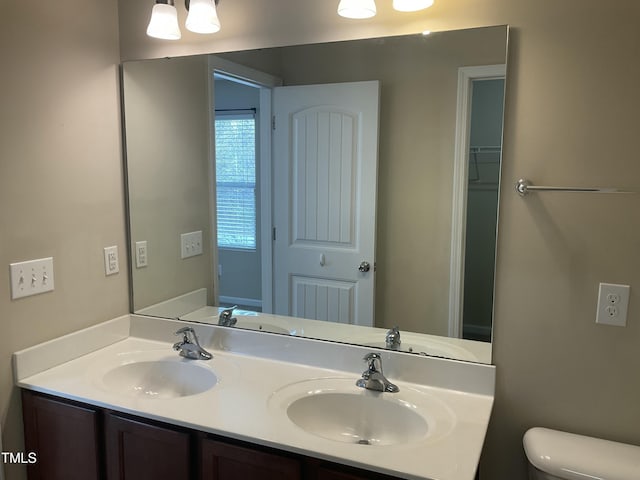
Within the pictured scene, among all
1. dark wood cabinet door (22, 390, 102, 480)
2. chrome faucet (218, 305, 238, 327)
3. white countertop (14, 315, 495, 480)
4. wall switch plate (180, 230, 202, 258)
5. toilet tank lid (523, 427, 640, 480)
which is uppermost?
wall switch plate (180, 230, 202, 258)

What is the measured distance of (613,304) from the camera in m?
1.35

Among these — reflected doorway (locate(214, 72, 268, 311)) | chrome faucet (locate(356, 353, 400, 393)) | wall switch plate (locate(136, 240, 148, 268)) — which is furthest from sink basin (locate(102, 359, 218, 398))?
chrome faucet (locate(356, 353, 400, 393))

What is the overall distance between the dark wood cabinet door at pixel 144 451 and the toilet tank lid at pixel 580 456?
94cm

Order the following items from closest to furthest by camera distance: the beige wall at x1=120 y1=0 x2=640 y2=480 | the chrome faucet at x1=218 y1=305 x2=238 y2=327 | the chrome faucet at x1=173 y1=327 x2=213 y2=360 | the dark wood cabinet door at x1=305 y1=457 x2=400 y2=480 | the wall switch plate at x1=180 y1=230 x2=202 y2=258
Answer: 1. the dark wood cabinet door at x1=305 y1=457 x2=400 y2=480
2. the beige wall at x1=120 y1=0 x2=640 y2=480
3. the chrome faucet at x1=173 y1=327 x2=213 y2=360
4. the chrome faucet at x1=218 y1=305 x2=238 y2=327
5. the wall switch plate at x1=180 y1=230 x2=202 y2=258

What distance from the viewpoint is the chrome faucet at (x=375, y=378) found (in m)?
1.51

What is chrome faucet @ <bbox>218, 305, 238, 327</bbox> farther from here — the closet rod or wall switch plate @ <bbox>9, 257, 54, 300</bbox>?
the closet rod

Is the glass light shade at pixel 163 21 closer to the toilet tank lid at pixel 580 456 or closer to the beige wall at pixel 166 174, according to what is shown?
the beige wall at pixel 166 174

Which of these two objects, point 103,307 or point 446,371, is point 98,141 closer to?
point 103,307

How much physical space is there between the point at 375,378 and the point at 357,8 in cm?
111

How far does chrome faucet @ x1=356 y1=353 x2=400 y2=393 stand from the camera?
1.51 meters

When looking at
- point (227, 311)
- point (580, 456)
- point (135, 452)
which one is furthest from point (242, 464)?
point (580, 456)

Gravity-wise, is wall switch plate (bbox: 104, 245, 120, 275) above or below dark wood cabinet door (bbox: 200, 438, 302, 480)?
above

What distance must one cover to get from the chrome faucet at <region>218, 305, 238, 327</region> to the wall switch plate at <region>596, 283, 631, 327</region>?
1.21m

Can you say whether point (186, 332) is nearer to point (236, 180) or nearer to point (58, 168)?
point (236, 180)
